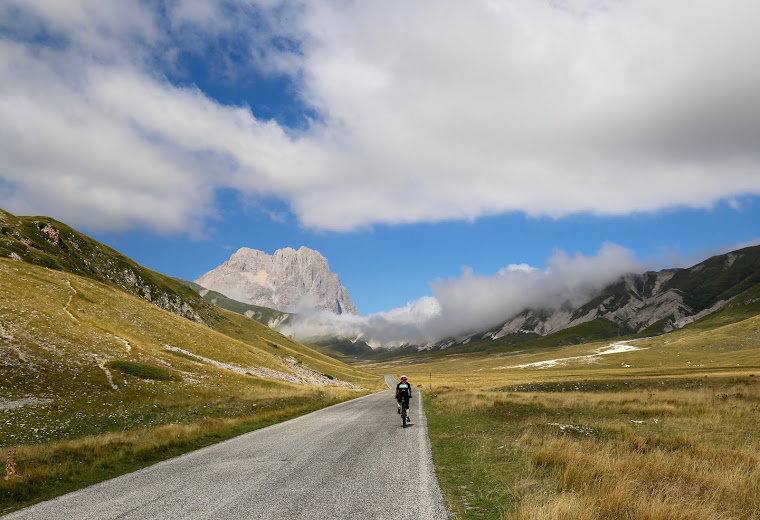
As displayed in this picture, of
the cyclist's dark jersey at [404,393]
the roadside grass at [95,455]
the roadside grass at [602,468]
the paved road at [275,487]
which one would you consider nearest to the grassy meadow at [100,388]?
the roadside grass at [95,455]

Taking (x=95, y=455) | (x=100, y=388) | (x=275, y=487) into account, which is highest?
(x=100, y=388)

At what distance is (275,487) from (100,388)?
102 feet

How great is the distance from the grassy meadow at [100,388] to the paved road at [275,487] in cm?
172

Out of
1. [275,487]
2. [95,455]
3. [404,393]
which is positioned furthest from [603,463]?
[95,455]

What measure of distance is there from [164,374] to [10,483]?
3407cm

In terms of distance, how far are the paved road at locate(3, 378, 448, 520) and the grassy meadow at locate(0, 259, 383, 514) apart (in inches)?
67.6

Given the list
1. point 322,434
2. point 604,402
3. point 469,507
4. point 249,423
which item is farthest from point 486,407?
point 469,507

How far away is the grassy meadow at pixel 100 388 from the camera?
14461 mm

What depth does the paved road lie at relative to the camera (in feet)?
27.1

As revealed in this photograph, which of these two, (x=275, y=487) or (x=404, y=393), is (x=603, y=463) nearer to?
(x=275, y=487)

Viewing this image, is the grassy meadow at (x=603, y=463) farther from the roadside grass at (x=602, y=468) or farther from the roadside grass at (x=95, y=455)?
the roadside grass at (x=95, y=455)

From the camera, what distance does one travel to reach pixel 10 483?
35.0ft

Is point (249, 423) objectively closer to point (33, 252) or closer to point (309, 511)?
point (309, 511)

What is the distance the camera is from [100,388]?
1291 inches
